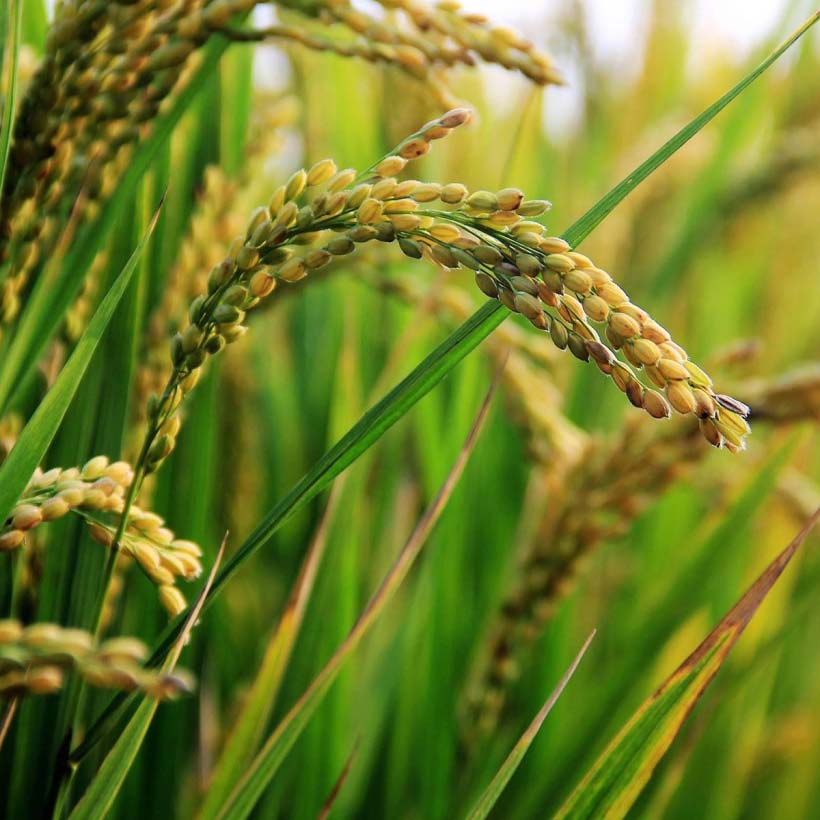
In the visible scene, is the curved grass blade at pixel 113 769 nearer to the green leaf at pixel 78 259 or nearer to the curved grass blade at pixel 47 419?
the curved grass blade at pixel 47 419

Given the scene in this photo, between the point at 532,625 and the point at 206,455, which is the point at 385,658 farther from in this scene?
the point at 206,455

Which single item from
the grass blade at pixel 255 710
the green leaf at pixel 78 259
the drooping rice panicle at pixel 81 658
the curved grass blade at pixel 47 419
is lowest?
the grass blade at pixel 255 710

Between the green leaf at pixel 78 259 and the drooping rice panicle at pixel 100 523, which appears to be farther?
the green leaf at pixel 78 259

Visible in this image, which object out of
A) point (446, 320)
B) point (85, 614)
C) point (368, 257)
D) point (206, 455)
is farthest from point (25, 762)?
point (446, 320)

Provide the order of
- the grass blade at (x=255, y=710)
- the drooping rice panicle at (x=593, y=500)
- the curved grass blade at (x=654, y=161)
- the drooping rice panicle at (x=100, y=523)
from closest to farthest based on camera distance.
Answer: the drooping rice panicle at (x=100, y=523)
the curved grass blade at (x=654, y=161)
the grass blade at (x=255, y=710)
the drooping rice panicle at (x=593, y=500)

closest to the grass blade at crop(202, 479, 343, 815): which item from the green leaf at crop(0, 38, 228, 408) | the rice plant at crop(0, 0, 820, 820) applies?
the rice plant at crop(0, 0, 820, 820)

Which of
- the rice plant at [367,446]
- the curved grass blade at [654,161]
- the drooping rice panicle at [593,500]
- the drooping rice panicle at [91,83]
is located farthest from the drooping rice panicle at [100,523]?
the drooping rice panicle at [593,500]

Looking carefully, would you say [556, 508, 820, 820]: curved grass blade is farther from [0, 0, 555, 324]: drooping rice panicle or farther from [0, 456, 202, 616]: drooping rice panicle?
[0, 0, 555, 324]: drooping rice panicle

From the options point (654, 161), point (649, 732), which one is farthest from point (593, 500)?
point (654, 161)
